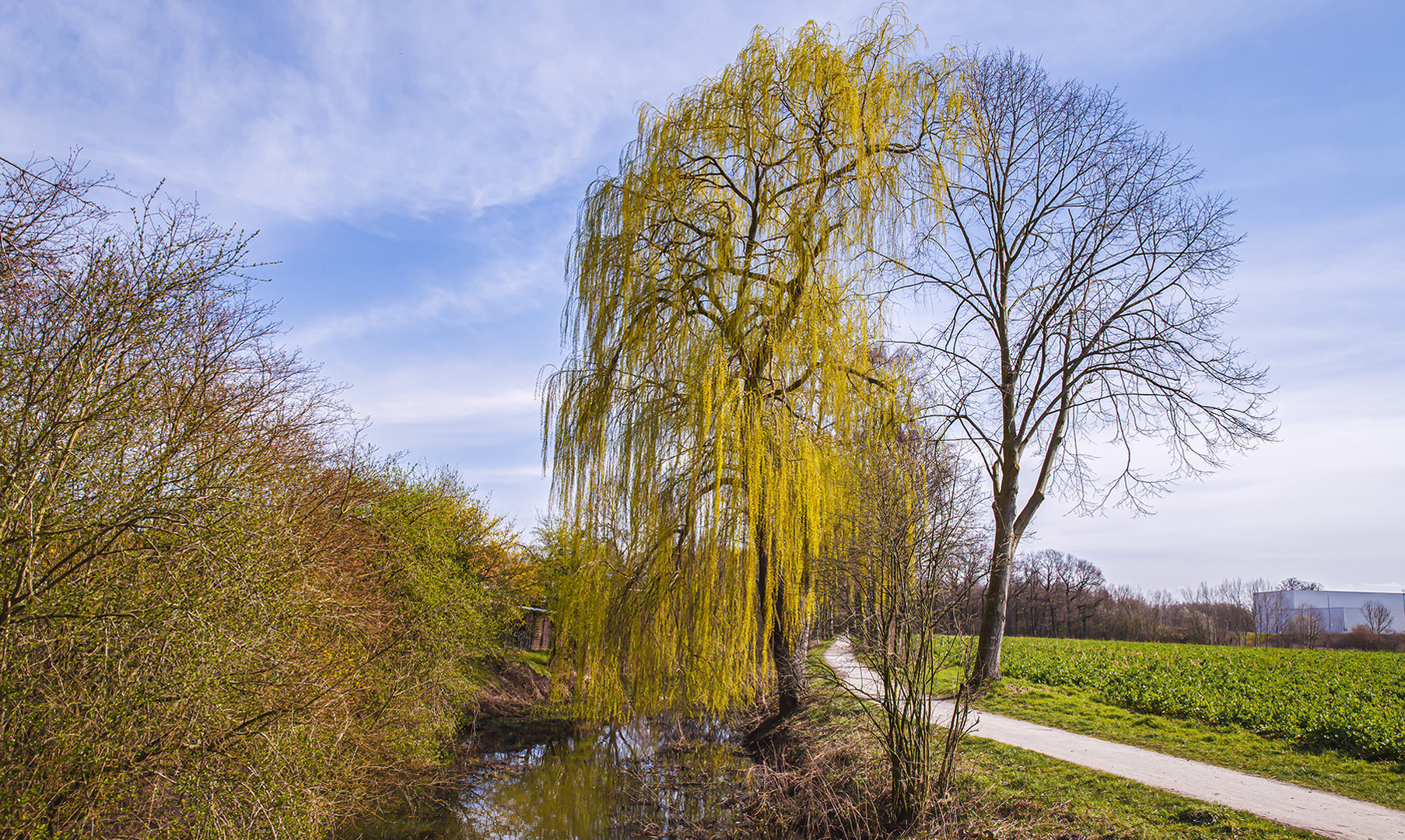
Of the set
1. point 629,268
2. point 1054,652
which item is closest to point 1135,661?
point 1054,652

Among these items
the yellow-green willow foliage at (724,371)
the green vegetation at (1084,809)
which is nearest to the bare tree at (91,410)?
the yellow-green willow foliage at (724,371)

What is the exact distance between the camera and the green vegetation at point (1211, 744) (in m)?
7.04

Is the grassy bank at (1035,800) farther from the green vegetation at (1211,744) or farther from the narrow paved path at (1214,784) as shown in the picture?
the green vegetation at (1211,744)

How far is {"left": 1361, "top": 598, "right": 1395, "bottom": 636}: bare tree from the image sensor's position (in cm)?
4199

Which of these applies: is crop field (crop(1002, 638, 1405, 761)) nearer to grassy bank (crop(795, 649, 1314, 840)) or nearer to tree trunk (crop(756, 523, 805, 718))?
grassy bank (crop(795, 649, 1314, 840))

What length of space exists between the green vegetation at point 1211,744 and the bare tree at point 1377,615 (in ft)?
141

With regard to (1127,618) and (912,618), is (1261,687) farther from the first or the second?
(1127,618)

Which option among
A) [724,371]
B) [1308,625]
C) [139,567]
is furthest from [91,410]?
[1308,625]

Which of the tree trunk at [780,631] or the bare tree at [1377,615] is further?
the bare tree at [1377,615]

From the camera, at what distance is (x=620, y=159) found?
920cm

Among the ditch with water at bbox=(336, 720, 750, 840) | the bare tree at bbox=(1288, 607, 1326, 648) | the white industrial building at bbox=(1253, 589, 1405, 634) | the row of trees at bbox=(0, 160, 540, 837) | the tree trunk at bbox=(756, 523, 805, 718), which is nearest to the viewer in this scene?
the row of trees at bbox=(0, 160, 540, 837)

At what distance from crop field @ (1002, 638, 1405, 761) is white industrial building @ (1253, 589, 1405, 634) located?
27296 mm

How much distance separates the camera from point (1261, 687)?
1345 centimetres

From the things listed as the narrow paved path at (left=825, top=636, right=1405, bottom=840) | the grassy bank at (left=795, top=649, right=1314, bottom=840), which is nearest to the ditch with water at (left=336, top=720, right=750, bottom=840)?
the grassy bank at (left=795, top=649, right=1314, bottom=840)
